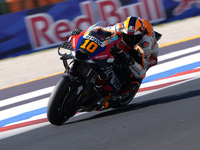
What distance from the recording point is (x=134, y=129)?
15.1ft

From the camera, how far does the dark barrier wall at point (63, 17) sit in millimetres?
12031

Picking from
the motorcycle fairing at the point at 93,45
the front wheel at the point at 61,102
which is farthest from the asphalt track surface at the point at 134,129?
the motorcycle fairing at the point at 93,45

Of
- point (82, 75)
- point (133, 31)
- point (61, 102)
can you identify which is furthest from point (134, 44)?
point (61, 102)

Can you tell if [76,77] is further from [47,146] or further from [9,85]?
[9,85]

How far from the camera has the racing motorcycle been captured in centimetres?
493

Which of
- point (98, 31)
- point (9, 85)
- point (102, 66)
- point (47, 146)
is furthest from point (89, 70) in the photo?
point (9, 85)

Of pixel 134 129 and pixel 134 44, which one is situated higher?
pixel 134 44

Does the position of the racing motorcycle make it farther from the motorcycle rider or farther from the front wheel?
A: the motorcycle rider

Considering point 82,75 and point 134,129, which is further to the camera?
point 82,75

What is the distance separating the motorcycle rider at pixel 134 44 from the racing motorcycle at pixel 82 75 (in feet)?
0.60

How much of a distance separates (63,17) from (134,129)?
827 cm

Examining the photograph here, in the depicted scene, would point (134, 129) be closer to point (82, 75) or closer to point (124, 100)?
point (82, 75)

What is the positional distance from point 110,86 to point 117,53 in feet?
1.65

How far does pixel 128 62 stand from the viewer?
17.3ft
